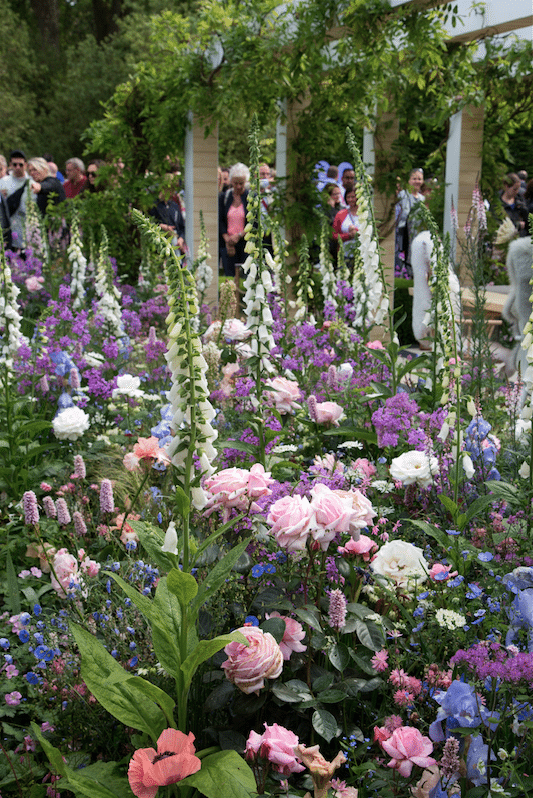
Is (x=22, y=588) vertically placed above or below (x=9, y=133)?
below

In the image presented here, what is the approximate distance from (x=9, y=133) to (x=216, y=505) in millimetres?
20983

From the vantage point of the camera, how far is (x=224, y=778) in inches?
63.0

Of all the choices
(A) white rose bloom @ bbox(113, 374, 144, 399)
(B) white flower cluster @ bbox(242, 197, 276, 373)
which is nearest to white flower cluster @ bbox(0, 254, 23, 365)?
(A) white rose bloom @ bbox(113, 374, 144, 399)

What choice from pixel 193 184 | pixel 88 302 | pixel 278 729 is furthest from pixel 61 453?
pixel 193 184

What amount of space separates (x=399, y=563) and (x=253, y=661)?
2.06ft

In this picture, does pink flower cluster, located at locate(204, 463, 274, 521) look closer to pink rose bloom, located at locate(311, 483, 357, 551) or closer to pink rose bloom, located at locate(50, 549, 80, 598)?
pink rose bloom, located at locate(311, 483, 357, 551)

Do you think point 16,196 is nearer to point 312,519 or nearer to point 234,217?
point 234,217

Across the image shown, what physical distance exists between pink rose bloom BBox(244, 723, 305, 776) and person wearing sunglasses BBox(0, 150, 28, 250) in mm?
8171

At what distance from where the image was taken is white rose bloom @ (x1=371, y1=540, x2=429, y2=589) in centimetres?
216

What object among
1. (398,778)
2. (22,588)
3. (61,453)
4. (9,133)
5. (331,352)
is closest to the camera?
(398,778)

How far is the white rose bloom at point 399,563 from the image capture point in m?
2.16

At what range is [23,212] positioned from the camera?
9219mm

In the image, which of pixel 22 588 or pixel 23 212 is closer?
pixel 22 588

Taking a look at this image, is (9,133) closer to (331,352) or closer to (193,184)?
(193,184)
